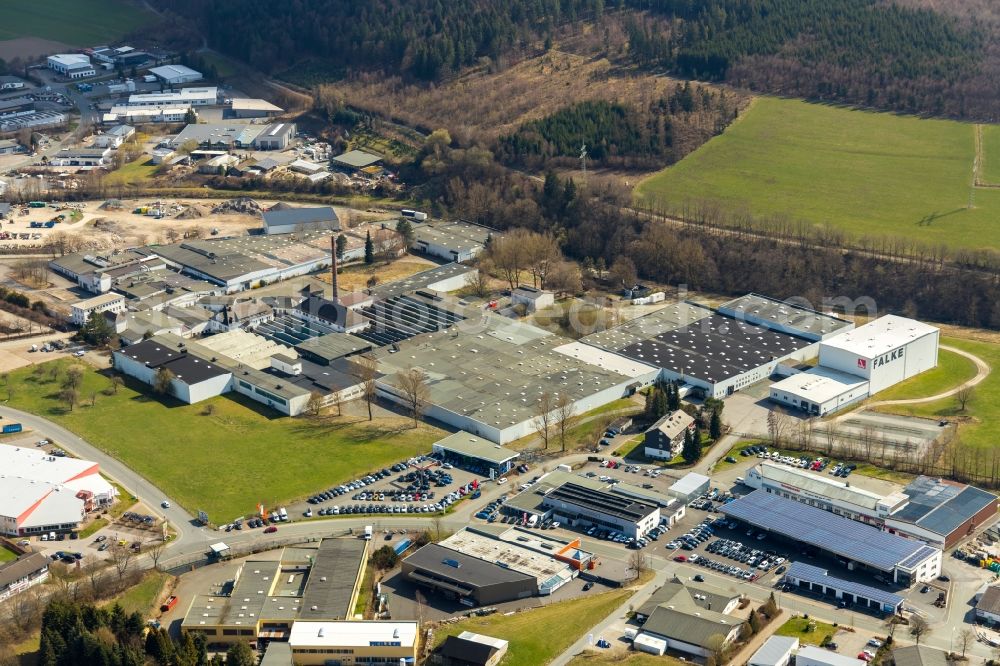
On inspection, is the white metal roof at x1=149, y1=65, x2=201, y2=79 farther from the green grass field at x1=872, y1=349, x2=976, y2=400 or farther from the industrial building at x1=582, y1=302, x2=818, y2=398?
the green grass field at x1=872, y1=349, x2=976, y2=400

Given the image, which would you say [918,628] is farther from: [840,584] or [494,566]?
[494,566]

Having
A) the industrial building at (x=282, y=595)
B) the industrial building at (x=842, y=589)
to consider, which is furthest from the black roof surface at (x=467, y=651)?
the industrial building at (x=842, y=589)

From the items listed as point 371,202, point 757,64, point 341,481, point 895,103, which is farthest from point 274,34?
point 341,481

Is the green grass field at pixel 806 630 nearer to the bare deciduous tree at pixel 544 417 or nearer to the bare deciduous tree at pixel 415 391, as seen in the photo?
the bare deciduous tree at pixel 544 417

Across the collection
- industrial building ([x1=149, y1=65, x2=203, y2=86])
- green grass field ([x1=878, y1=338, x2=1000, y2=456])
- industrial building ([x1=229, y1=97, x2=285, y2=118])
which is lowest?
green grass field ([x1=878, y1=338, x2=1000, y2=456])

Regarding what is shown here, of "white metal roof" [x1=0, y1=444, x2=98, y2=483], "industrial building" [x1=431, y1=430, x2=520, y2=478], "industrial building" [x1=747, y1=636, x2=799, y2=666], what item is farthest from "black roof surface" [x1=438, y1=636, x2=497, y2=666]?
"white metal roof" [x1=0, y1=444, x2=98, y2=483]
